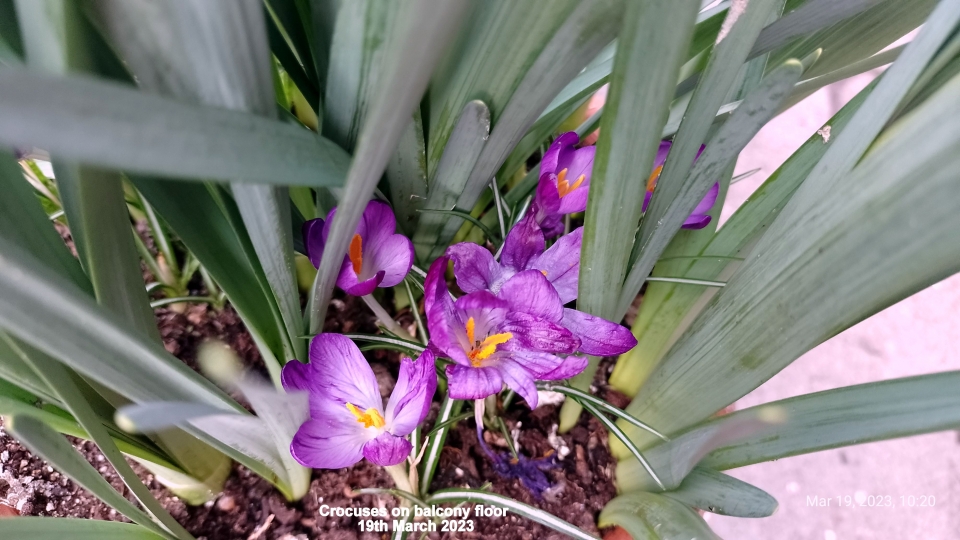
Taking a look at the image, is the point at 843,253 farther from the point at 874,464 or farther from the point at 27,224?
the point at 874,464

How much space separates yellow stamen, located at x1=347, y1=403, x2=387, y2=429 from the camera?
354mm

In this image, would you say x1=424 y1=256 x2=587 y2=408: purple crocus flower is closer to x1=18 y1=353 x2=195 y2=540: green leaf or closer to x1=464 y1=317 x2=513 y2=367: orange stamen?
x1=464 y1=317 x2=513 y2=367: orange stamen

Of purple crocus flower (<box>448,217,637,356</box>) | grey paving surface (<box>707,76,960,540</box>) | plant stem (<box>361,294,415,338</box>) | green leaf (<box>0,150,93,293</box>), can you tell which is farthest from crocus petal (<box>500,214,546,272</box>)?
grey paving surface (<box>707,76,960,540</box>)

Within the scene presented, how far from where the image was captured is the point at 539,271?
316 millimetres

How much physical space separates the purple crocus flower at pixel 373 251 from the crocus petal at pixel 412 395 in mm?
61

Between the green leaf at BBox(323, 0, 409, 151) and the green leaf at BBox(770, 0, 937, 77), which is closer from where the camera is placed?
the green leaf at BBox(323, 0, 409, 151)

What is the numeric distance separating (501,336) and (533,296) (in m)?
0.03

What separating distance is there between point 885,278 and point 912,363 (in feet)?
2.95

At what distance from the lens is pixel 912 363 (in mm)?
918

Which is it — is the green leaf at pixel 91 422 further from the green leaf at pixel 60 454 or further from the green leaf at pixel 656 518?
the green leaf at pixel 656 518

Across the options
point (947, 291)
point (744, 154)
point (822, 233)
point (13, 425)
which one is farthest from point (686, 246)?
point (947, 291)

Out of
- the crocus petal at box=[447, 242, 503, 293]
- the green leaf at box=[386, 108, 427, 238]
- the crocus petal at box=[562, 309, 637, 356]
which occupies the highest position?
the green leaf at box=[386, 108, 427, 238]

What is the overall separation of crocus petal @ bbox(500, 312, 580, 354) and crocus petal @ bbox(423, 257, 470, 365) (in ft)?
0.12

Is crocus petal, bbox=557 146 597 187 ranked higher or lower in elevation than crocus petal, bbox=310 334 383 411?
higher
